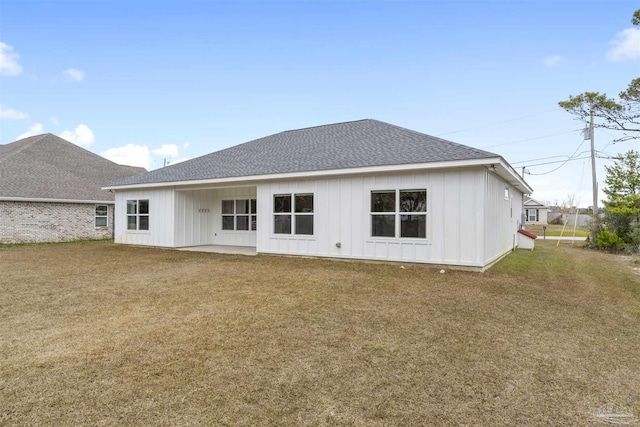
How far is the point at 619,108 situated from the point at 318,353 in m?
13.9

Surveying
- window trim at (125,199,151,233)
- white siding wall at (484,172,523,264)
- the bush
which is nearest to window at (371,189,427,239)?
white siding wall at (484,172,523,264)

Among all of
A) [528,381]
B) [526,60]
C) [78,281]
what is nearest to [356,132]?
[526,60]

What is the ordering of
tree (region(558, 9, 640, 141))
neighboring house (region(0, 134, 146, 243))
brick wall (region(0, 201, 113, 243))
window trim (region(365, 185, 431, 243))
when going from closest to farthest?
window trim (region(365, 185, 431, 243)) → tree (region(558, 9, 640, 141)) → brick wall (region(0, 201, 113, 243)) → neighboring house (region(0, 134, 146, 243))

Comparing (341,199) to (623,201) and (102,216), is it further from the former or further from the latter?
(102,216)

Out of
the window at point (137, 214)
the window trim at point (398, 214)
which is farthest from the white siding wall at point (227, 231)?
the window trim at point (398, 214)

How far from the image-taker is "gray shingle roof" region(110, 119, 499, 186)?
30.2 ft

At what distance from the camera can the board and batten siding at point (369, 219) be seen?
8.38 metres

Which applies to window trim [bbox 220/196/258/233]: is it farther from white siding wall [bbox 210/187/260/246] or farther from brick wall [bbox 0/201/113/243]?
brick wall [bbox 0/201/113/243]

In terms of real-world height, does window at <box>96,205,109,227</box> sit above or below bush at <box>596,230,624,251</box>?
above

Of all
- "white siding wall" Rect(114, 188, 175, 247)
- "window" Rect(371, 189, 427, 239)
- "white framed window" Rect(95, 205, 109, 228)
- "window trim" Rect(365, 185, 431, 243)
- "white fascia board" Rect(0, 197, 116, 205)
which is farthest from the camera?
"white framed window" Rect(95, 205, 109, 228)

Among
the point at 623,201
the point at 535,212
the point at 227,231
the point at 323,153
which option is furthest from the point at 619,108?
the point at 535,212

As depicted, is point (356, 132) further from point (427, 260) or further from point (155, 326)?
point (155, 326)

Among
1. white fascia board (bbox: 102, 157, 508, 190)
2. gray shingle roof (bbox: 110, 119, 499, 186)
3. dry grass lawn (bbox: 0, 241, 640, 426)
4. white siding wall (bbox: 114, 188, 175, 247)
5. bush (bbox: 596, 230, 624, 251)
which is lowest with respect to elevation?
dry grass lawn (bbox: 0, 241, 640, 426)

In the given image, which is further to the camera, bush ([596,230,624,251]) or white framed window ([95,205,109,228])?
white framed window ([95,205,109,228])
